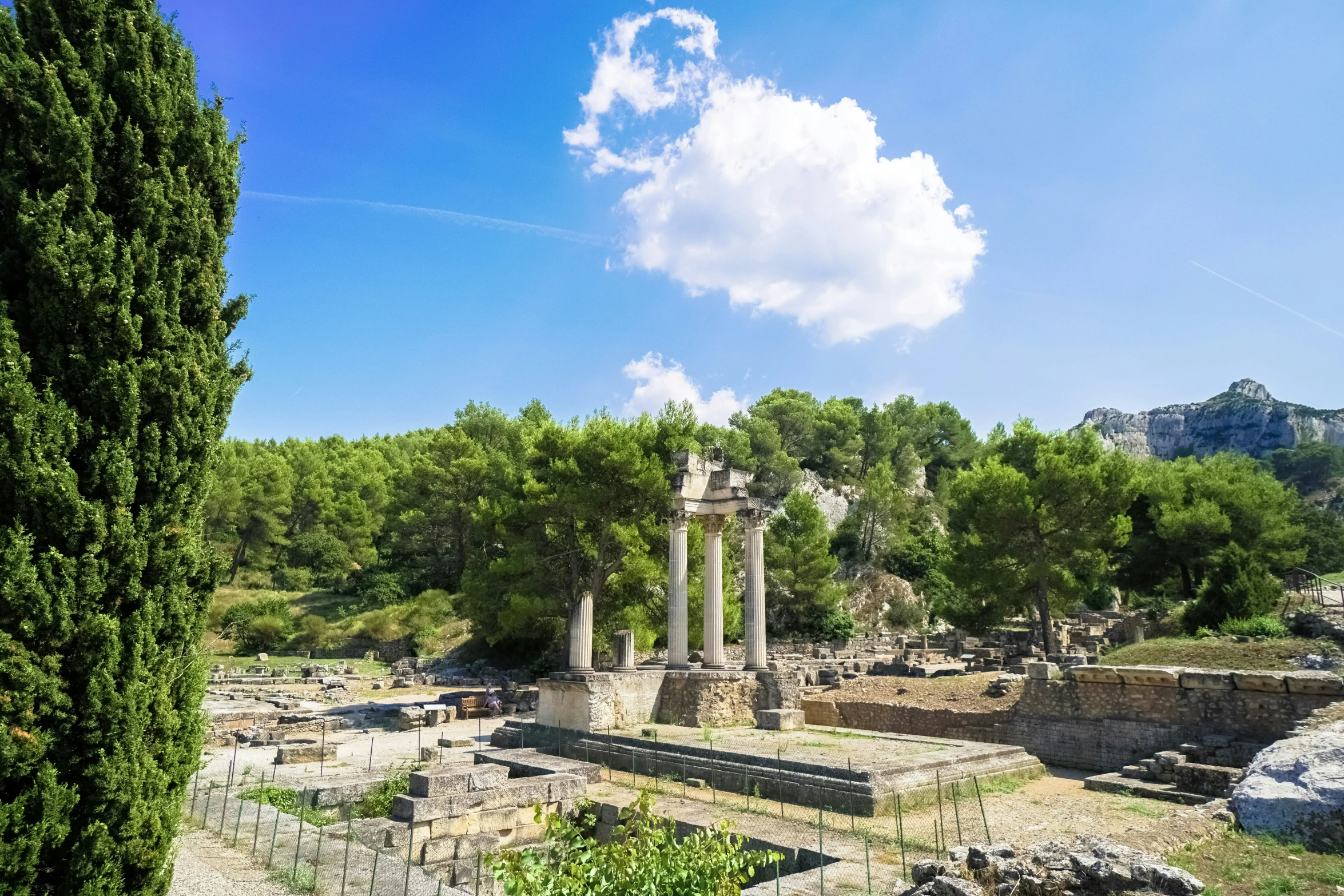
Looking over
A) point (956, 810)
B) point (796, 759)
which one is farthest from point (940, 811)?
point (796, 759)

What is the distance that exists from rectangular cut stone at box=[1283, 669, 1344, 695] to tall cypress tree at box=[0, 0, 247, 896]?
15802mm

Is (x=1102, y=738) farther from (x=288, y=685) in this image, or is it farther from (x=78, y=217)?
(x=288, y=685)

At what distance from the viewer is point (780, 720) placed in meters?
16.1

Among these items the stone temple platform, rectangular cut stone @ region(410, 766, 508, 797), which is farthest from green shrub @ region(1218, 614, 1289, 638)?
rectangular cut stone @ region(410, 766, 508, 797)

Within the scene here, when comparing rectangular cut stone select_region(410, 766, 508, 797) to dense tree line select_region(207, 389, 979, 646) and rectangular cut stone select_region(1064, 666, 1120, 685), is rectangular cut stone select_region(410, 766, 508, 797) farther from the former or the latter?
dense tree line select_region(207, 389, 979, 646)

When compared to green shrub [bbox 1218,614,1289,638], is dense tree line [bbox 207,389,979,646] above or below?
above

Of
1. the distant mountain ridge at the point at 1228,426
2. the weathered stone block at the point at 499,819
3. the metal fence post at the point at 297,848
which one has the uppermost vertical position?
the distant mountain ridge at the point at 1228,426

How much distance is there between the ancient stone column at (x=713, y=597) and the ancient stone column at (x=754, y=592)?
2.11ft

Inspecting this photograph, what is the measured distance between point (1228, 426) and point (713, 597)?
464 ft

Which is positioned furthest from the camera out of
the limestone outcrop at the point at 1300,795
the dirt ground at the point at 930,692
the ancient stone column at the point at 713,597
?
the dirt ground at the point at 930,692

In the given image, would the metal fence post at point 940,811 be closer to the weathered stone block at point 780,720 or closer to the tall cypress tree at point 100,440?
the weathered stone block at point 780,720

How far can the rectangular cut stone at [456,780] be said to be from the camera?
10188 millimetres

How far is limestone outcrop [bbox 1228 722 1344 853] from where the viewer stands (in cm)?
746

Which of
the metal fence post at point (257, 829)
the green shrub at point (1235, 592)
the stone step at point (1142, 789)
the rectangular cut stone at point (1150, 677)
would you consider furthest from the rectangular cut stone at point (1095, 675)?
the metal fence post at point (257, 829)
